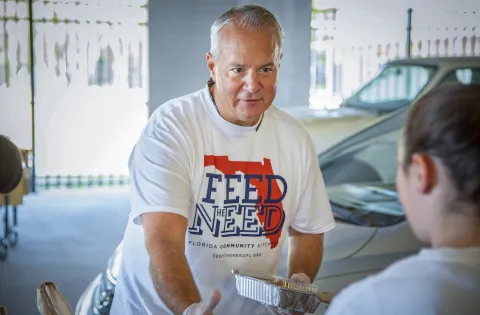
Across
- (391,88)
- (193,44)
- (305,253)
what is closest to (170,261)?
(305,253)

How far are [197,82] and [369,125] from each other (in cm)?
87

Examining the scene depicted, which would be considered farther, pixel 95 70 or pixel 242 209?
pixel 95 70

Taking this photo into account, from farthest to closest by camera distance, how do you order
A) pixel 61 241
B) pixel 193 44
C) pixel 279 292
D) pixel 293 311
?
1. pixel 61 241
2. pixel 193 44
3. pixel 293 311
4. pixel 279 292

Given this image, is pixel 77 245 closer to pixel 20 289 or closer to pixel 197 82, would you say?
pixel 20 289

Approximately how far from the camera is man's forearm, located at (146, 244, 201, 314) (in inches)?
54.2

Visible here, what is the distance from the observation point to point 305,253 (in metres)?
1.70

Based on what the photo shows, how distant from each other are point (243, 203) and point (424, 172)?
31.3 inches

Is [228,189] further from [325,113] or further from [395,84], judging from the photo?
[395,84]

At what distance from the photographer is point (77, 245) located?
333 cm

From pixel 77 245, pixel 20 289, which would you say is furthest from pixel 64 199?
pixel 20 289

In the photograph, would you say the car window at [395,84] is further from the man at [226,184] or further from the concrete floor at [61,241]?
the man at [226,184]

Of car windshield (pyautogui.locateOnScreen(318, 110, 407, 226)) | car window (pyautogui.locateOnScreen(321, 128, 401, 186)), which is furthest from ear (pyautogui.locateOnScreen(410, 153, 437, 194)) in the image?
car window (pyautogui.locateOnScreen(321, 128, 401, 186))

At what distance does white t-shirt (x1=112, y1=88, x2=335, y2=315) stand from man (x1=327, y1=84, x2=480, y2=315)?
710 mm

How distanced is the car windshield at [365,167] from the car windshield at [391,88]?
0.30 feet
